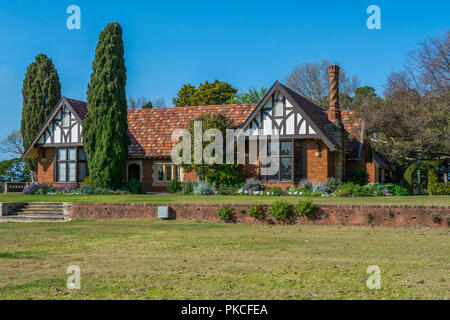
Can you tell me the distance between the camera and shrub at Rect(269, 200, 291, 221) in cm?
1644

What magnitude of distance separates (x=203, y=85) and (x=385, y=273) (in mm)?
46698

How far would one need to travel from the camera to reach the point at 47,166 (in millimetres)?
32656

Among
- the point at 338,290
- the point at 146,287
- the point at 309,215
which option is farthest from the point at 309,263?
the point at 309,215

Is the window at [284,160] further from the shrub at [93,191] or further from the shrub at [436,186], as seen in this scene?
the shrub at [93,191]

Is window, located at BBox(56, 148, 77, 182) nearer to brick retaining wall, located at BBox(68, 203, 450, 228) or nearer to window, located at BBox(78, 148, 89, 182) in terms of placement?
window, located at BBox(78, 148, 89, 182)

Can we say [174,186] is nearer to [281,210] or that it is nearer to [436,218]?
[281,210]

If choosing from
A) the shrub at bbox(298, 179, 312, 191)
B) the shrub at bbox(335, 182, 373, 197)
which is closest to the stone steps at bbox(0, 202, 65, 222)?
the shrub at bbox(298, 179, 312, 191)

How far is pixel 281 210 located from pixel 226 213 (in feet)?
6.24

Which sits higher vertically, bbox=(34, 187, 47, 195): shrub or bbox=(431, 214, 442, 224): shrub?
bbox=(34, 187, 47, 195): shrub

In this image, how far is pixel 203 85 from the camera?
53.7m

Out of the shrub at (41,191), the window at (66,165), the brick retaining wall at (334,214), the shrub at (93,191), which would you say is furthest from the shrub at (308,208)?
the window at (66,165)

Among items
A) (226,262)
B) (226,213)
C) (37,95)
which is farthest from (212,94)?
(226,262)

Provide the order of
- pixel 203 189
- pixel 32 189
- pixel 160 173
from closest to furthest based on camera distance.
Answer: pixel 203 189, pixel 32 189, pixel 160 173
